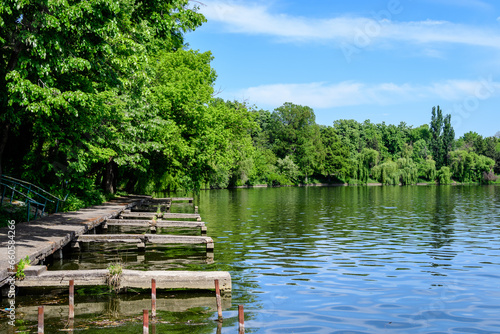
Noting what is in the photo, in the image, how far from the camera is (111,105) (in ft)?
75.8

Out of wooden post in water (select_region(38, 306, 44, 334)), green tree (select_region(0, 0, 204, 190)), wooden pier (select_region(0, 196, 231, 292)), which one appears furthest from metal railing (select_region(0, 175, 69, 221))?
wooden post in water (select_region(38, 306, 44, 334))

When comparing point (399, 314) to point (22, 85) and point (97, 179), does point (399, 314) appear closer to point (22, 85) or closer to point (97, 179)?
point (22, 85)

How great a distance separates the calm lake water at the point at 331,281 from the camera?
9766 millimetres

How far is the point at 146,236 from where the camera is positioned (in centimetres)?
1730

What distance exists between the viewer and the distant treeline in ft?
44.2

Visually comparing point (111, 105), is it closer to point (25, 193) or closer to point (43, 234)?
point (25, 193)

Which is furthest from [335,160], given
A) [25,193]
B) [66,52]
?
[66,52]

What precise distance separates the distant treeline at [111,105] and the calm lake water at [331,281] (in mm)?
→ 5186

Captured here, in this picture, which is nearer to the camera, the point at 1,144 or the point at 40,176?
the point at 1,144

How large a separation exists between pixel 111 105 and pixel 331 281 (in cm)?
1442

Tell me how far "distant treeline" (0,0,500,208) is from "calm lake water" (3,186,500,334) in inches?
204

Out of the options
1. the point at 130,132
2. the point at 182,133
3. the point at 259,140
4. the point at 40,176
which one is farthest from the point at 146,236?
the point at 259,140

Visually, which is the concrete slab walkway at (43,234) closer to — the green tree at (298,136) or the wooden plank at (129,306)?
the wooden plank at (129,306)

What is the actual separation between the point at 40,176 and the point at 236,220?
38.8ft
